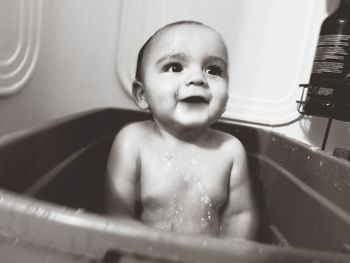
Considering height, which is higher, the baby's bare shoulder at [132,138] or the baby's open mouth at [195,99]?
the baby's open mouth at [195,99]

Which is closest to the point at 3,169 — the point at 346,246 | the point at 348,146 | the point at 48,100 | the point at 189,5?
the point at 346,246

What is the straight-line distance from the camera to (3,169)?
0.39 metres

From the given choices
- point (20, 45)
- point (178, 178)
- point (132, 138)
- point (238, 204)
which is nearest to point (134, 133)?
point (132, 138)

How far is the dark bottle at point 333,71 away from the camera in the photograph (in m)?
0.79

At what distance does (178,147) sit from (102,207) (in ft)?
0.68

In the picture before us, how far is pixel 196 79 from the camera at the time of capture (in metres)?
0.59

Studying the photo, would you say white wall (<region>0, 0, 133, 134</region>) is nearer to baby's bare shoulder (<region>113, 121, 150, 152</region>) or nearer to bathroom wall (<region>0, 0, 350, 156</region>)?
bathroom wall (<region>0, 0, 350, 156</region>)

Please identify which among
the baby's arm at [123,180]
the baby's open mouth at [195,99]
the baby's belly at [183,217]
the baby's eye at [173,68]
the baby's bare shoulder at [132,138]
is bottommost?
the baby's belly at [183,217]

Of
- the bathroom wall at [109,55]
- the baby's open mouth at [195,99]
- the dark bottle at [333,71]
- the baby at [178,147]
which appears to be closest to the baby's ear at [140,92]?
the baby at [178,147]

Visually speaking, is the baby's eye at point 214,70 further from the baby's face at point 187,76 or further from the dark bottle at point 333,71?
the dark bottle at point 333,71

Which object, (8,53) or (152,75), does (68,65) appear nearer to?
(8,53)

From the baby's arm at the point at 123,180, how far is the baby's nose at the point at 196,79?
154 millimetres

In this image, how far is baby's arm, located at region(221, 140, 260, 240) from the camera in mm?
692

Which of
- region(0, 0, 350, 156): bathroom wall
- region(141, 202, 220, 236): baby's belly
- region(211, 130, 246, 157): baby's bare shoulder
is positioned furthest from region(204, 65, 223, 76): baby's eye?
region(0, 0, 350, 156): bathroom wall
